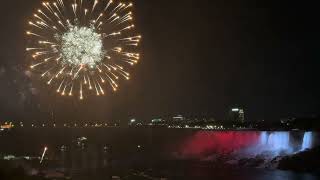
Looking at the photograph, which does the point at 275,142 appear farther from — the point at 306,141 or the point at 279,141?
the point at 306,141

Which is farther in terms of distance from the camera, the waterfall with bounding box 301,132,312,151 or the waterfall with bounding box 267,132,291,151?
the waterfall with bounding box 267,132,291,151

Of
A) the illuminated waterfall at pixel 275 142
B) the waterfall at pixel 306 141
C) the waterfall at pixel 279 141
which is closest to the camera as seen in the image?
the waterfall at pixel 306 141

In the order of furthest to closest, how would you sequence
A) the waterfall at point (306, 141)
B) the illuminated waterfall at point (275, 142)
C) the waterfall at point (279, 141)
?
1. the waterfall at point (279, 141)
2. the illuminated waterfall at point (275, 142)
3. the waterfall at point (306, 141)

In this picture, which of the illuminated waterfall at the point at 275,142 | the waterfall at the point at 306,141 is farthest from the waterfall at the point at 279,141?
the waterfall at the point at 306,141

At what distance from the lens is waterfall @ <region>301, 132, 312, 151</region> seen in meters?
89.5

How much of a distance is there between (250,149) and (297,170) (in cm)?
2919

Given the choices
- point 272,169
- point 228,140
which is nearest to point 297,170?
point 272,169

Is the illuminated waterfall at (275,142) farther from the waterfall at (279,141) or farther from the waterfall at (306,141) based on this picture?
the waterfall at (306,141)

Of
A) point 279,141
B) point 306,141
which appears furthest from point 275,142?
point 306,141

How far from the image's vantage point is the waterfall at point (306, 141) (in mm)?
89544

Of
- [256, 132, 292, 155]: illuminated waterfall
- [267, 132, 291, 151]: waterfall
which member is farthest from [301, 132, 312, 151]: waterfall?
[267, 132, 291, 151]: waterfall

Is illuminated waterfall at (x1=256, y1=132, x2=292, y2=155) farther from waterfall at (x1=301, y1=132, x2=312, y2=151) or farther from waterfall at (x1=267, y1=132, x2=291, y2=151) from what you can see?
waterfall at (x1=301, y1=132, x2=312, y2=151)

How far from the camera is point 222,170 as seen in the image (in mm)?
77500

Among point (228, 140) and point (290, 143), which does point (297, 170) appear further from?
point (228, 140)
